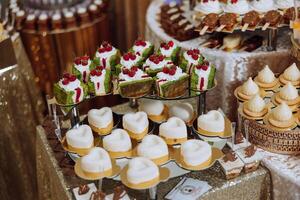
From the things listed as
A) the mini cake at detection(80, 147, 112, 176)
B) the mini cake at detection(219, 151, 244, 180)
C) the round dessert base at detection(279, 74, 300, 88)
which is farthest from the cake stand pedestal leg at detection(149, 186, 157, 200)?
the round dessert base at detection(279, 74, 300, 88)

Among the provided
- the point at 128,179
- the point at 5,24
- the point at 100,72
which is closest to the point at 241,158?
the point at 128,179

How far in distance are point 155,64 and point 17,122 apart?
941 mm

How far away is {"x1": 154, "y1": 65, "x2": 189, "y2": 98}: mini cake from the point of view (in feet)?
6.17

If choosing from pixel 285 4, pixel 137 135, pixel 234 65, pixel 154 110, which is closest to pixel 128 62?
pixel 154 110

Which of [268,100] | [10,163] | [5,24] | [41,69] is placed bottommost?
[10,163]

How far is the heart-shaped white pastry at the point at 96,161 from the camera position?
1652 mm

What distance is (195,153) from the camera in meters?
1.68

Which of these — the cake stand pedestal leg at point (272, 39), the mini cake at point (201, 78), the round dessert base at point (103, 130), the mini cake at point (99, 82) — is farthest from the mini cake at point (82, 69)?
the cake stand pedestal leg at point (272, 39)

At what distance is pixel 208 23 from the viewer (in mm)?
2256

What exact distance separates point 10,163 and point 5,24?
753 mm

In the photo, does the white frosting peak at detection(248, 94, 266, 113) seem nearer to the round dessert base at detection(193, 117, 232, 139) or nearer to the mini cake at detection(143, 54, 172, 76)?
the round dessert base at detection(193, 117, 232, 139)

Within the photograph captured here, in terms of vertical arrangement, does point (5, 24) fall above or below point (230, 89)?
above

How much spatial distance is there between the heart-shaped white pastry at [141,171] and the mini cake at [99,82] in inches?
15.1

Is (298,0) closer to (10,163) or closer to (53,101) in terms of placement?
(53,101)
